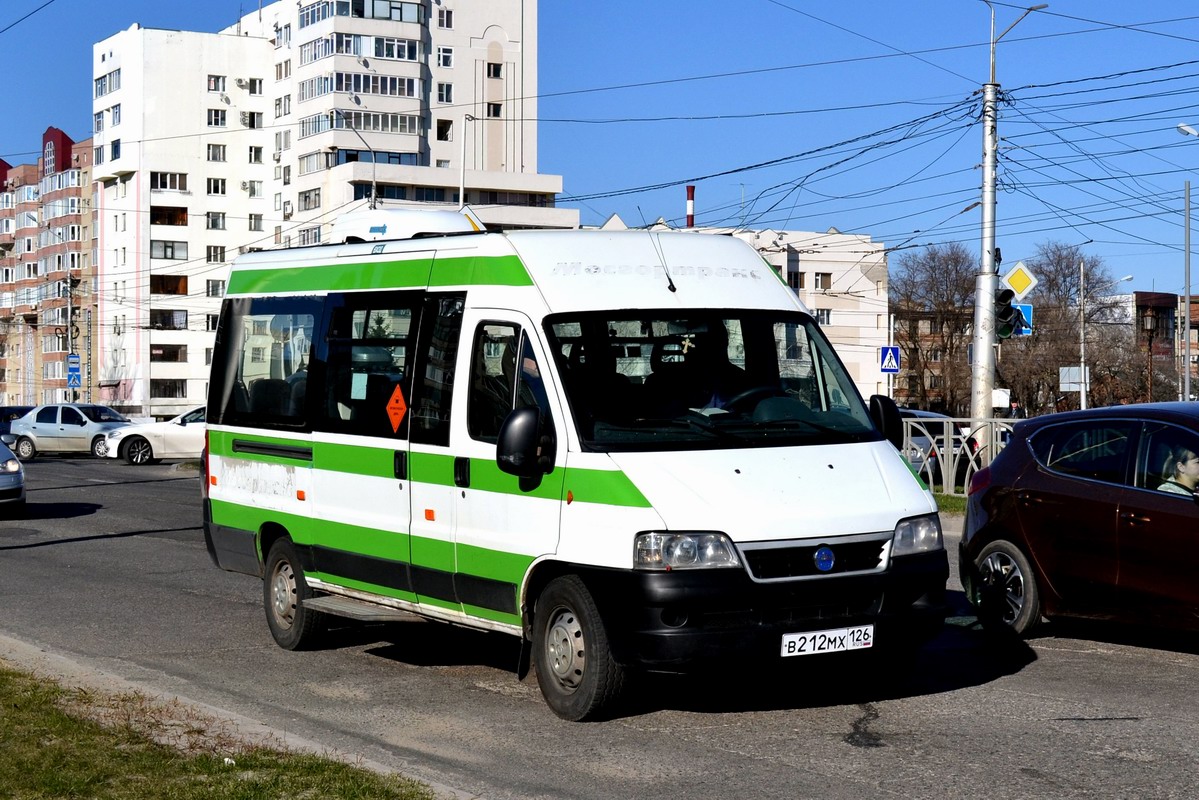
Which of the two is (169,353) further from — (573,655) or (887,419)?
(573,655)

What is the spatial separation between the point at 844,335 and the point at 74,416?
7661cm

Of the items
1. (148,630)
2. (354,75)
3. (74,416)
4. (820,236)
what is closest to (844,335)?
(820,236)

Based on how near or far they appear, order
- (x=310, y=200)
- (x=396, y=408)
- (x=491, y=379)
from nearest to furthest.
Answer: (x=491, y=379) → (x=396, y=408) → (x=310, y=200)

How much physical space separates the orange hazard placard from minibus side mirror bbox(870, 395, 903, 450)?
2.74m

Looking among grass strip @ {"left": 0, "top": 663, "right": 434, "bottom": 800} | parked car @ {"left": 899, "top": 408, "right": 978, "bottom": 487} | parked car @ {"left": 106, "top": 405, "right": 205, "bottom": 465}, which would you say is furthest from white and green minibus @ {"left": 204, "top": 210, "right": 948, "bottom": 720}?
parked car @ {"left": 106, "top": 405, "right": 205, "bottom": 465}

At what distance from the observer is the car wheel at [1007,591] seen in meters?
10.4

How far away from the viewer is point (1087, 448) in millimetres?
10266

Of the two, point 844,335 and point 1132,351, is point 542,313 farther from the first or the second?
point 844,335

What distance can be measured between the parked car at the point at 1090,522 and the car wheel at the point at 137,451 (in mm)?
34613

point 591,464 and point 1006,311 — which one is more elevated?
point 1006,311

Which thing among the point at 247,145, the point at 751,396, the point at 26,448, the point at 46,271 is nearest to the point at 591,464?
the point at 751,396

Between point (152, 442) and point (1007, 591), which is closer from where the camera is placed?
point (1007, 591)

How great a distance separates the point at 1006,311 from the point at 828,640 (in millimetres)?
19267

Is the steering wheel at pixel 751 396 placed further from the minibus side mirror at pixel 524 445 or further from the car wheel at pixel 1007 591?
the car wheel at pixel 1007 591
